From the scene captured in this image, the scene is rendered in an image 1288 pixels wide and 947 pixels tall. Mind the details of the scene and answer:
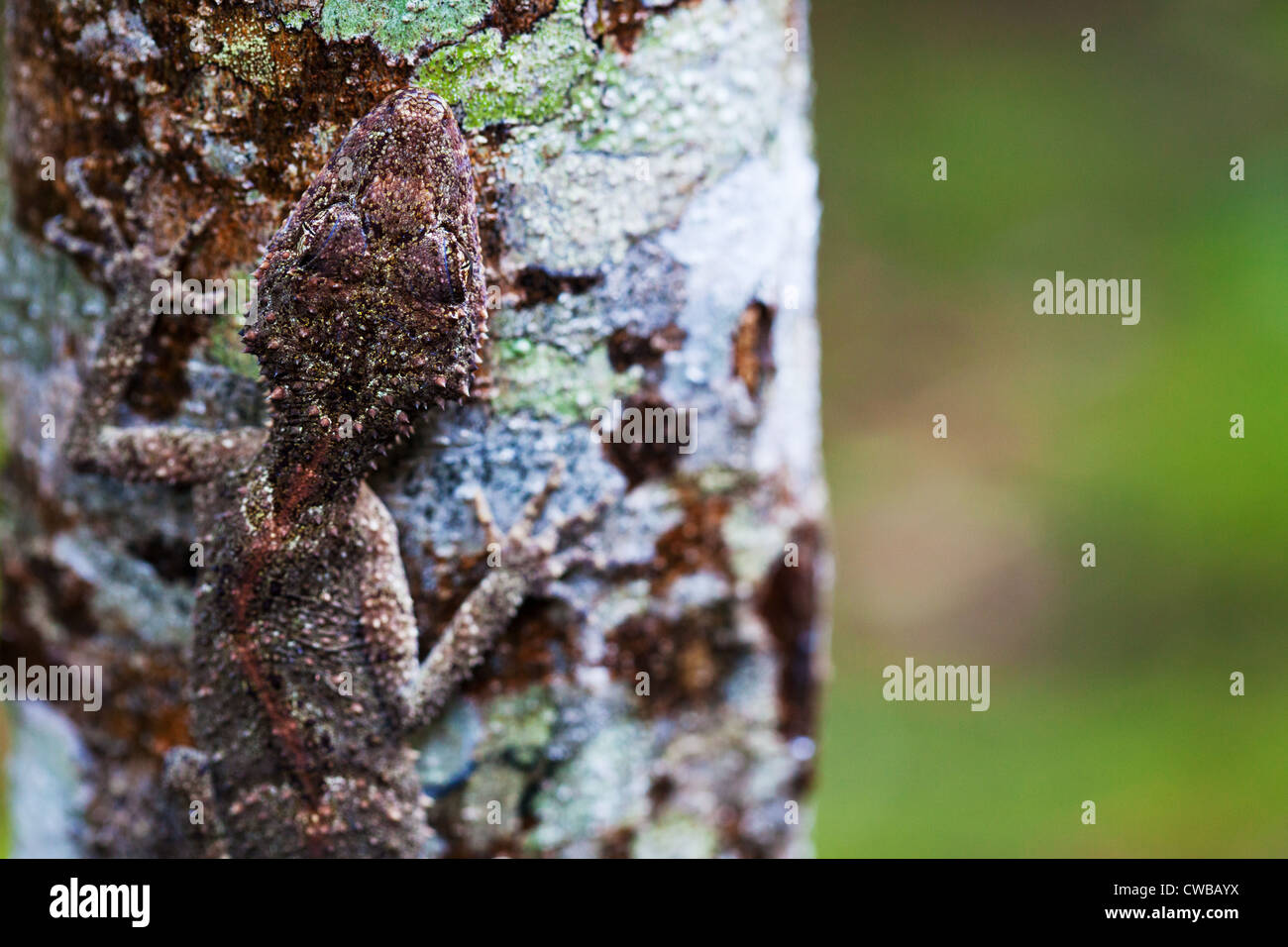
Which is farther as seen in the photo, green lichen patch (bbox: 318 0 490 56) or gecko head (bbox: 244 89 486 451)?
gecko head (bbox: 244 89 486 451)

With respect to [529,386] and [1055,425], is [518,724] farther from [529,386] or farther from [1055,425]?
[1055,425]

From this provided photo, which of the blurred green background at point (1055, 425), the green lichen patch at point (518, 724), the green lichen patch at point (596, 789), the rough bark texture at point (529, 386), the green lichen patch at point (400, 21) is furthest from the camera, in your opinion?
the blurred green background at point (1055, 425)

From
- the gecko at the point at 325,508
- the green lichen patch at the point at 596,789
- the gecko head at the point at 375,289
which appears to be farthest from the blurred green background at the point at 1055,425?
the gecko head at the point at 375,289

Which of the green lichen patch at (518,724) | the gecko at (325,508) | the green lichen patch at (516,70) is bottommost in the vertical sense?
the green lichen patch at (518,724)

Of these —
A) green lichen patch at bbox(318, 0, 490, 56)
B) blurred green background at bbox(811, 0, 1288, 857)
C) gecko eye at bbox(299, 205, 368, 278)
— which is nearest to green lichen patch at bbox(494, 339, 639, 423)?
gecko eye at bbox(299, 205, 368, 278)

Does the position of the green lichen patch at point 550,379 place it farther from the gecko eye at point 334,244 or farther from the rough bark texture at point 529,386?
the gecko eye at point 334,244

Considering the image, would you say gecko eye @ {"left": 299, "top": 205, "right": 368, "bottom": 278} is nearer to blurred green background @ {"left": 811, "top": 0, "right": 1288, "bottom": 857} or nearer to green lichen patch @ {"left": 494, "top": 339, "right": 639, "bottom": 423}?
green lichen patch @ {"left": 494, "top": 339, "right": 639, "bottom": 423}
